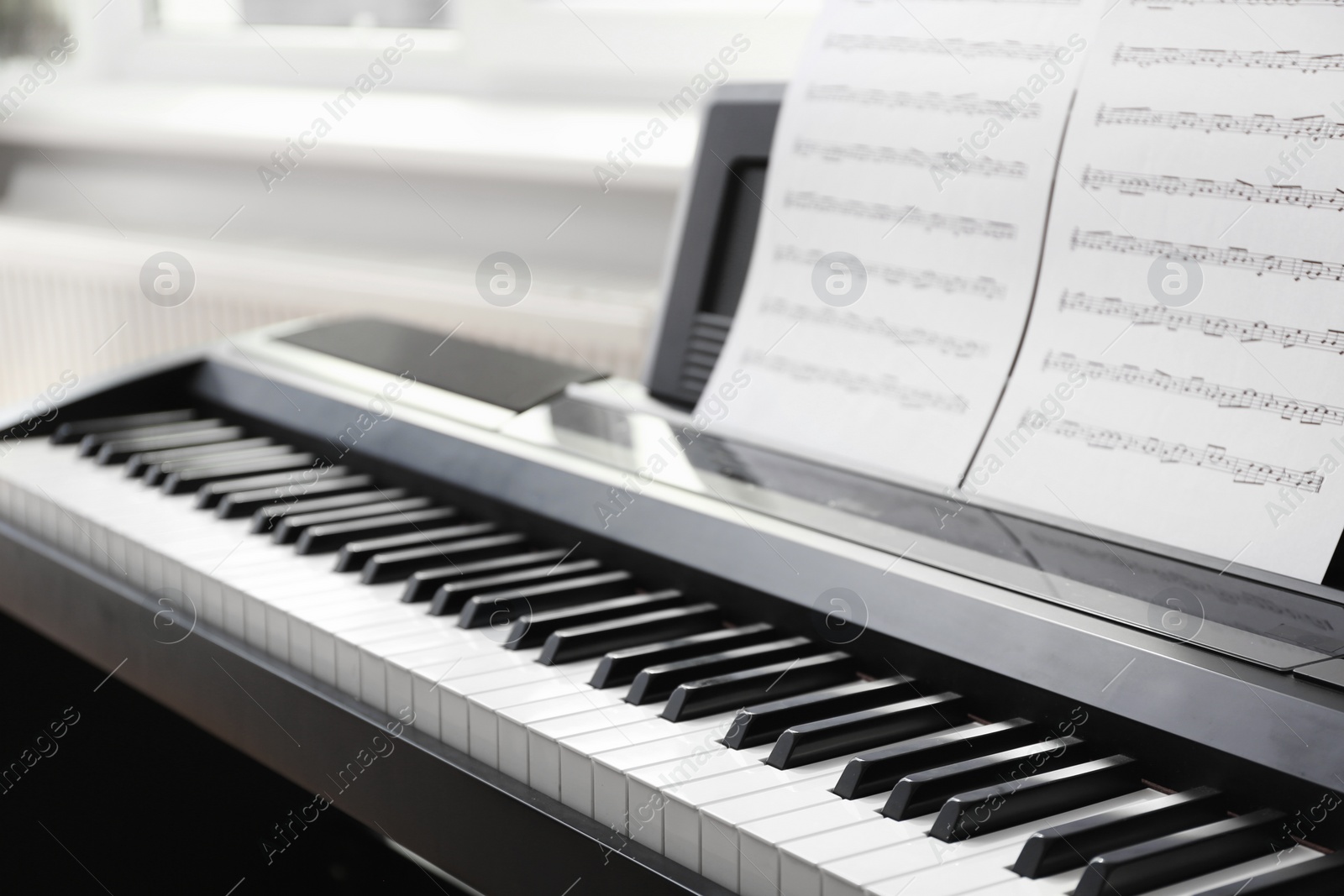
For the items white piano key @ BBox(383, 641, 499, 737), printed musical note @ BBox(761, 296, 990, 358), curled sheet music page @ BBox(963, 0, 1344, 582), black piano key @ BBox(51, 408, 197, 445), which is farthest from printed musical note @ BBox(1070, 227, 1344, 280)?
black piano key @ BBox(51, 408, 197, 445)

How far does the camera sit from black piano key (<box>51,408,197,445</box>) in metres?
1.57

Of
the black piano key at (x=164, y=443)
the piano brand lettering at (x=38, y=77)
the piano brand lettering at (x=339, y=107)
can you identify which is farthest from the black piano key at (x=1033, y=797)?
the piano brand lettering at (x=38, y=77)

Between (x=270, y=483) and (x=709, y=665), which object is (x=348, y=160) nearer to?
(x=270, y=483)

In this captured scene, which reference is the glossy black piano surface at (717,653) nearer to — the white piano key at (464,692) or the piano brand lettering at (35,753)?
the white piano key at (464,692)

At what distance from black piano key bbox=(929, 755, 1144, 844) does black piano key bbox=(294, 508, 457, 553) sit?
71 cm

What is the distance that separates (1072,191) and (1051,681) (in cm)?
44

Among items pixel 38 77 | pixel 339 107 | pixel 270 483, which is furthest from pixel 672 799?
pixel 38 77

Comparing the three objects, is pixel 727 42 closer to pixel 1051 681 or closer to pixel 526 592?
pixel 526 592

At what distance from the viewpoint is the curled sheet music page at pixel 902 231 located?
104 cm

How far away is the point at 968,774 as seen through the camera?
722 millimetres

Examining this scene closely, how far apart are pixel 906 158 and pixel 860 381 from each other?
218 mm

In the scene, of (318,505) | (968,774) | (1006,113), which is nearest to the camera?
(968,774)

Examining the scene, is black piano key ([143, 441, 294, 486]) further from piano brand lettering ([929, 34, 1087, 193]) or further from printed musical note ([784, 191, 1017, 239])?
piano brand lettering ([929, 34, 1087, 193])

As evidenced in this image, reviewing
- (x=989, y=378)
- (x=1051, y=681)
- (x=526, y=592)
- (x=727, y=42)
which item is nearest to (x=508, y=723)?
(x=526, y=592)
